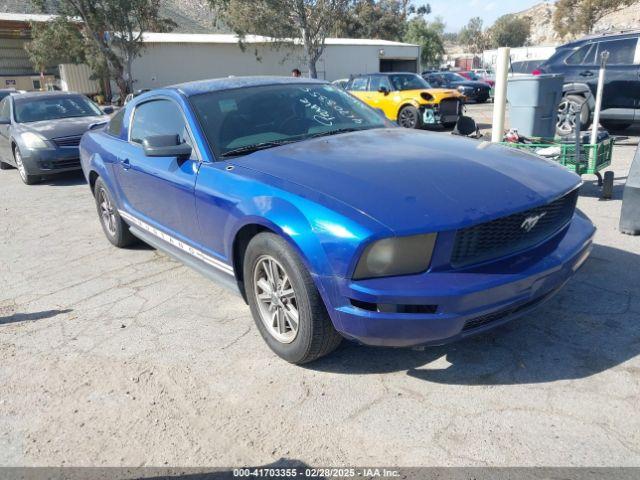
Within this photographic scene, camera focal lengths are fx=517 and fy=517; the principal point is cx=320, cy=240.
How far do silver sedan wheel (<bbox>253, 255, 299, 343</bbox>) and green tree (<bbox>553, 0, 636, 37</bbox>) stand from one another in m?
55.0

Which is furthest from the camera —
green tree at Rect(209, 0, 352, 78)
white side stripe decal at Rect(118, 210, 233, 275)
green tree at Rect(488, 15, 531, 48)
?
green tree at Rect(488, 15, 531, 48)

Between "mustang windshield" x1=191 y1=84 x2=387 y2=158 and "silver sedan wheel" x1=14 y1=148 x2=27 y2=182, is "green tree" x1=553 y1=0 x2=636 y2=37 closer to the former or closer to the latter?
"silver sedan wheel" x1=14 y1=148 x2=27 y2=182

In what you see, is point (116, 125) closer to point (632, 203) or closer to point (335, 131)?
point (335, 131)

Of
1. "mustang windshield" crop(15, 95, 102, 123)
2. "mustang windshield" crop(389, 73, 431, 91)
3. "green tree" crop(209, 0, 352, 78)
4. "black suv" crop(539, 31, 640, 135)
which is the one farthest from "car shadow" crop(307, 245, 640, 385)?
"green tree" crop(209, 0, 352, 78)

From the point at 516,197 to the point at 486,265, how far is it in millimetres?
419

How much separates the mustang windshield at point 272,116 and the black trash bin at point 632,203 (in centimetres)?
→ 231

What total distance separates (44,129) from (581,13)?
187 ft

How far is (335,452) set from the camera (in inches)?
92.7

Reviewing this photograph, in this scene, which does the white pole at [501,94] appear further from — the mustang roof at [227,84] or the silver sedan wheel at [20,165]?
the silver sedan wheel at [20,165]

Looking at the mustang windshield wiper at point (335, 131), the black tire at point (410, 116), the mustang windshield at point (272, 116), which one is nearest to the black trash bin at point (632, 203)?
the mustang windshield at point (272, 116)

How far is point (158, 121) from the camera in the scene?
414 centimetres

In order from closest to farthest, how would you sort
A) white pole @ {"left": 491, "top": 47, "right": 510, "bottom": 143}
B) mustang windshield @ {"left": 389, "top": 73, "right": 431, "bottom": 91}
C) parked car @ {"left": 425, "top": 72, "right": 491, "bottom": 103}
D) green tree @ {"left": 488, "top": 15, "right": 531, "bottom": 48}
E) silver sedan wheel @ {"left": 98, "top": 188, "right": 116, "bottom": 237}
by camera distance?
silver sedan wheel @ {"left": 98, "top": 188, "right": 116, "bottom": 237}
white pole @ {"left": 491, "top": 47, "right": 510, "bottom": 143}
mustang windshield @ {"left": 389, "top": 73, "right": 431, "bottom": 91}
parked car @ {"left": 425, "top": 72, "right": 491, "bottom": 103}
green tree @ {"left": 488, "top": 15, "right": 531, "bottom": 48}

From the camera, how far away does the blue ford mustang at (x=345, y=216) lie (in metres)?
2.44

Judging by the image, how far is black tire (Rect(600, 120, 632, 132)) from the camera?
1025 centimetres
